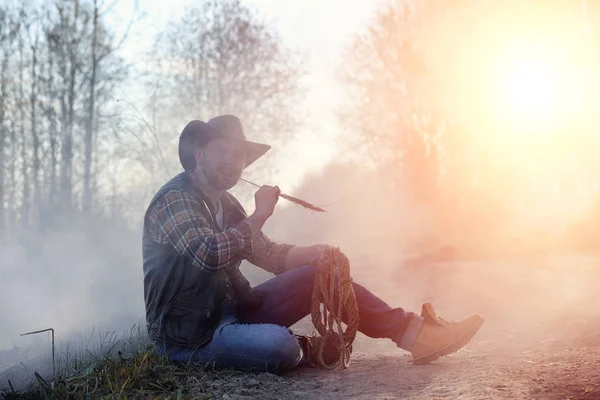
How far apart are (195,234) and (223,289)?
0.44m

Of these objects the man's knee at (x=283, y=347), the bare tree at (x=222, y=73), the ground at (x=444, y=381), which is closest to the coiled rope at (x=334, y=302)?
the ground at (x=444, y=381)

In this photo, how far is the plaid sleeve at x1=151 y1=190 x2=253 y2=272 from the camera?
12.8 ft

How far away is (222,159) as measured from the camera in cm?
427

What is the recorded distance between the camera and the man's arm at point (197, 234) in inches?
153

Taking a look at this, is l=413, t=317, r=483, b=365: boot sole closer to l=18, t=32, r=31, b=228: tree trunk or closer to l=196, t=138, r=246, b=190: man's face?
l=196, t=138, r=246, b=190: man's face

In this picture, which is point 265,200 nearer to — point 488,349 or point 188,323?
point 188,323

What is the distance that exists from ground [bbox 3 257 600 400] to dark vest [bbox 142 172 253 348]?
30 centimetres

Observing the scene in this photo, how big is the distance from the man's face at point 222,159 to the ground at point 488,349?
1232 mm

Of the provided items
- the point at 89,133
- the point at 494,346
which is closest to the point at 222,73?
the point at 89,133

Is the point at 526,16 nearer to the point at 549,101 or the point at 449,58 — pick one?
the point at 549,101

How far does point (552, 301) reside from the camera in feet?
30.8

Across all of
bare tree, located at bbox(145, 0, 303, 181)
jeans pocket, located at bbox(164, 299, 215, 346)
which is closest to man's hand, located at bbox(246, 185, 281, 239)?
jeans pocket, located at bbox(164, 299, 215, 346)

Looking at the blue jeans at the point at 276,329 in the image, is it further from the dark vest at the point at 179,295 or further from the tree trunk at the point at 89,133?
the tree trunk at the point at 89,133

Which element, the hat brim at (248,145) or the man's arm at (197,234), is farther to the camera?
the hat brim at (248,145)
